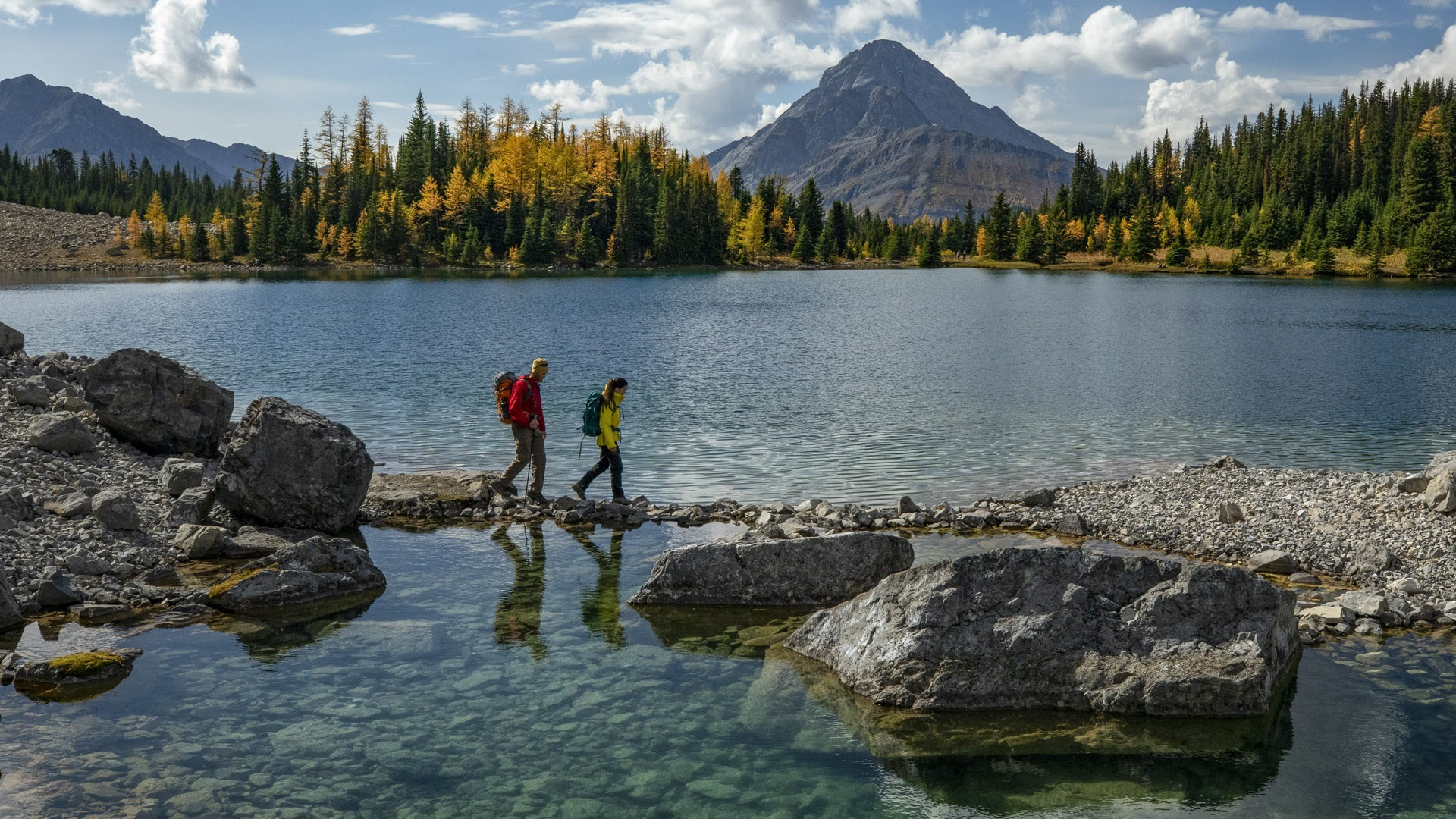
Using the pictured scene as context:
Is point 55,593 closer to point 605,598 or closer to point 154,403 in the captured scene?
point 605,598

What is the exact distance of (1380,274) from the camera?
149125 millimetres

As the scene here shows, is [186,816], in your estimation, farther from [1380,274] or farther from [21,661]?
[1380,274]

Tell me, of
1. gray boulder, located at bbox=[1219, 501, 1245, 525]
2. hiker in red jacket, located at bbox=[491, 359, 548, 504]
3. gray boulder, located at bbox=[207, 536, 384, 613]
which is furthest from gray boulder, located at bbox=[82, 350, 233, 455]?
gray boulder, located at bbox=[1219, 501, 1245, 525]

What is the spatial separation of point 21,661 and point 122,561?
3.57m

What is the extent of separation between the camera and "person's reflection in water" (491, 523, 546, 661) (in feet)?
43.3

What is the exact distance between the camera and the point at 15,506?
15.5 meters

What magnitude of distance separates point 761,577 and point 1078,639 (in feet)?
16.3

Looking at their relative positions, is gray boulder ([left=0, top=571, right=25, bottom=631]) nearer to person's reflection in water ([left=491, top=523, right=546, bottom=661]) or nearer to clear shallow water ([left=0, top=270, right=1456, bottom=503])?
person's reflection in water ([left=491, top=523, right=546, bottom=661])

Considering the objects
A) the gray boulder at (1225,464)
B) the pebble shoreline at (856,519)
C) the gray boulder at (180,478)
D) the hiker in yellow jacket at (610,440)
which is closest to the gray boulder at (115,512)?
the pebble shoreline at (856,519)

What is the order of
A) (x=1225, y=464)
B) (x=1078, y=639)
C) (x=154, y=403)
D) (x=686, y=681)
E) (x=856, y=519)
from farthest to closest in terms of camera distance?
1. (x=1225, y=464)
2. (x=154, y=403)
3. (x=856, y=519)
4. (x=686, y=681)
5. (x=1078, y=639)

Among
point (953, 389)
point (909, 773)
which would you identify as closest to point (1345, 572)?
point (909, 773)

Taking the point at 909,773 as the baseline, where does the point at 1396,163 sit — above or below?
above

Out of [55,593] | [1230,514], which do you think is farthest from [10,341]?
[1230,514]

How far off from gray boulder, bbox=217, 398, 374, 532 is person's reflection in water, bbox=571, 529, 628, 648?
14.5 feet
